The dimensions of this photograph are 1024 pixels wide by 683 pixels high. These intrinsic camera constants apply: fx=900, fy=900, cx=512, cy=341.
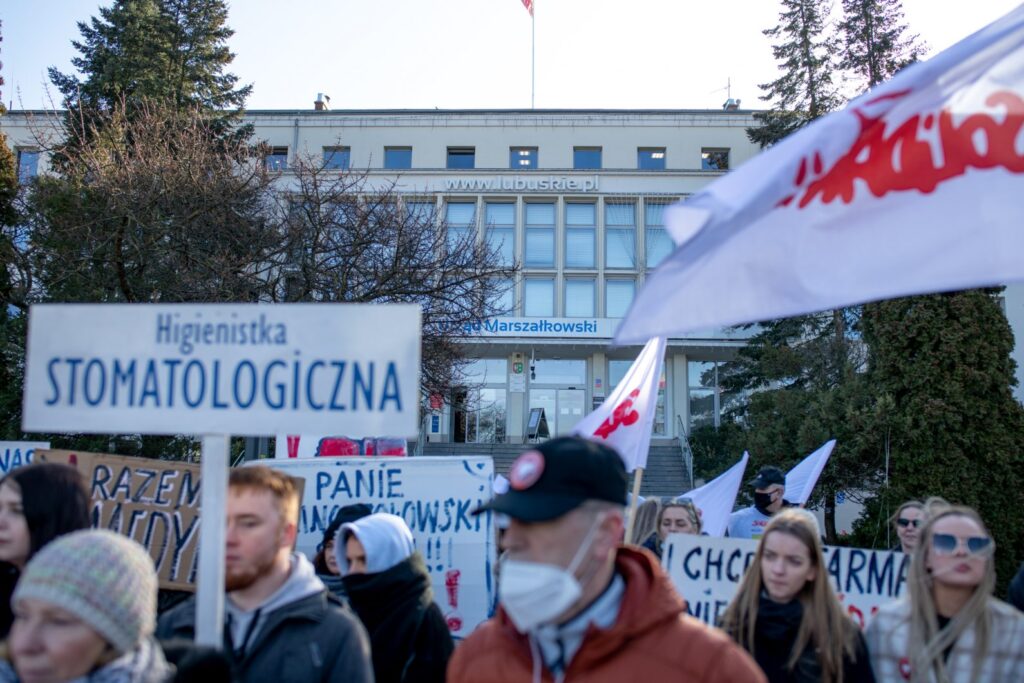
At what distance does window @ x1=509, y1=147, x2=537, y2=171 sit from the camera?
35.5 m

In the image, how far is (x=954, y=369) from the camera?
19.1 m

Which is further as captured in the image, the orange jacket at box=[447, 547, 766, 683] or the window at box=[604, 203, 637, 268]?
the window at box=[604, 203, 637, 268]

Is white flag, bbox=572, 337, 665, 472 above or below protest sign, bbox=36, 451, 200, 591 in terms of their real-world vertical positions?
above

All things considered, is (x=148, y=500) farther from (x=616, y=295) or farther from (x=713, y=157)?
(x=713, y=157)

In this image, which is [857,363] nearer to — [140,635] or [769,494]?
[769,494]

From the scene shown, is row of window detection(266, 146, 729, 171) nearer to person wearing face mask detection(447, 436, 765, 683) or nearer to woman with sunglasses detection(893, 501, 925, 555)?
woman with sunglasses detection(893, 501, 925, 555)

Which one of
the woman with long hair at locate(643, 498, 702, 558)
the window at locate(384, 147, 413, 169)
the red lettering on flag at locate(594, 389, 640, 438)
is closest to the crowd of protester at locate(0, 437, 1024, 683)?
the woman with long hair at locate(643, 498, 702, 558)

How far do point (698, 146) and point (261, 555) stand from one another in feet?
112

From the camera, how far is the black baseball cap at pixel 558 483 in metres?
2.27

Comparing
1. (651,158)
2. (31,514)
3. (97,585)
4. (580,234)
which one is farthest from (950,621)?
(651,158)

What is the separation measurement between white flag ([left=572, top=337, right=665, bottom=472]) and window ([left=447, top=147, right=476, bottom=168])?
3019 centimetres

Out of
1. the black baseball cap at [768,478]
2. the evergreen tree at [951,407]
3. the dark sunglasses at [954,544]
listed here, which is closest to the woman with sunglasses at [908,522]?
the black baseball cap at [768,478]

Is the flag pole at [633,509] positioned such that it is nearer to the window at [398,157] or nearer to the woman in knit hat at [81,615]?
the woman in knit hat at [81,615]

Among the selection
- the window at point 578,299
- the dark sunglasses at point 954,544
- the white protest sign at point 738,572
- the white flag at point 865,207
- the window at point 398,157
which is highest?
the window at point 398,157
